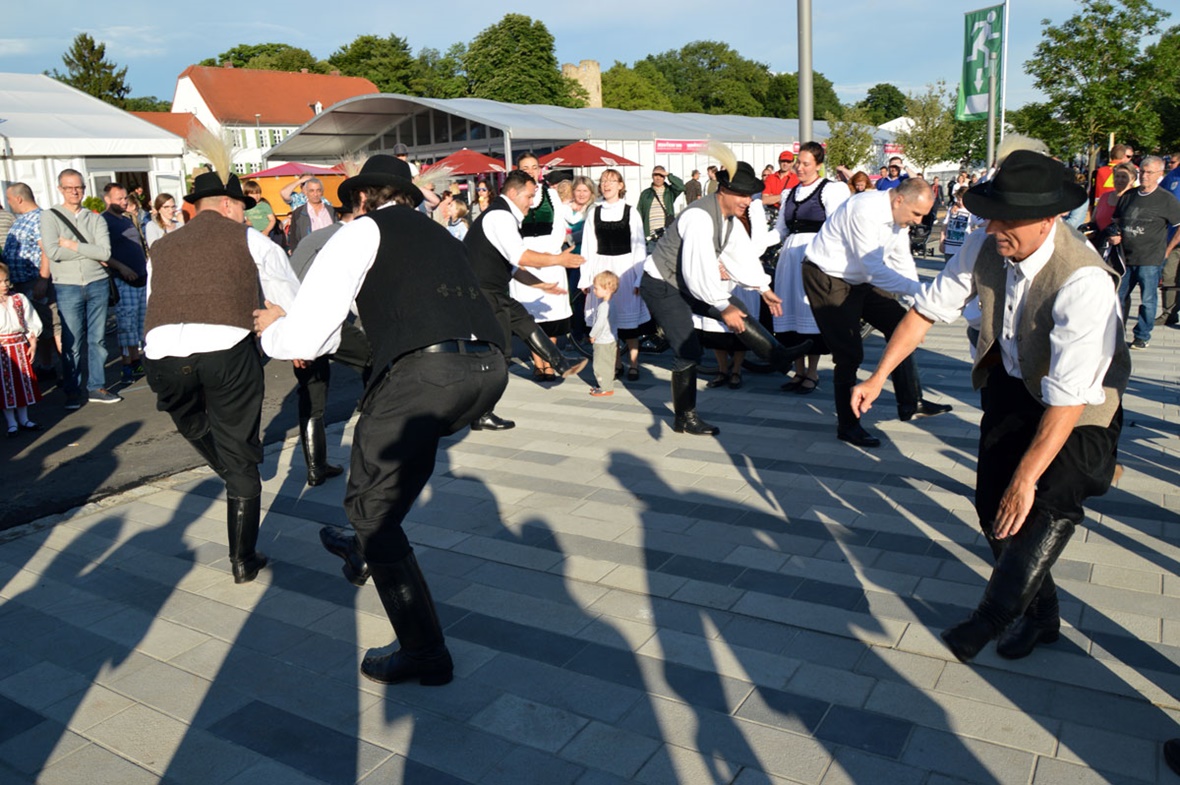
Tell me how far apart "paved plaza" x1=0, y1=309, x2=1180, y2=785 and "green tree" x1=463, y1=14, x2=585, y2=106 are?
209ft

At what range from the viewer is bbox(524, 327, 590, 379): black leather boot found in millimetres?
7187

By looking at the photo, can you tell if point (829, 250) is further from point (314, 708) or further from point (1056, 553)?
point (314, 708)

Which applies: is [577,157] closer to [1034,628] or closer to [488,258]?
[488,258]

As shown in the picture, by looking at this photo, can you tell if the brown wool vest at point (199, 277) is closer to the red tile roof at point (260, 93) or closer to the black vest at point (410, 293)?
the black vest at point (410, 293)

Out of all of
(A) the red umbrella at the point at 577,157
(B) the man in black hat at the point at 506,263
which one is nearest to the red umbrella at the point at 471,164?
(A) the red umbrella at the point at 577,157

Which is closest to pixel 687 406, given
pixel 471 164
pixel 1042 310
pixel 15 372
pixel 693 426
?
pixel 693 426

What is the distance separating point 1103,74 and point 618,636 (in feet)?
84.9

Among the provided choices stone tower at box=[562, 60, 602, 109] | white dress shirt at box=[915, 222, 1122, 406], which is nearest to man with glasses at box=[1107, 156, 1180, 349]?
white dress shirt at box=[915, 222, 1122, 406]

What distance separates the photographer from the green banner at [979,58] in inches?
599

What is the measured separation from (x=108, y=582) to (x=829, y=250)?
4.90 m

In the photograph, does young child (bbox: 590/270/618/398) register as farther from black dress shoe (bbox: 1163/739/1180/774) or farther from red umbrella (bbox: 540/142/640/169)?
red umbrella (bbox: 540/142/640/169)

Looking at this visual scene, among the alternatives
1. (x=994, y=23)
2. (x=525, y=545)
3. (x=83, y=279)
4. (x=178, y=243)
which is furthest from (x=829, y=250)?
(x=994, y=23)

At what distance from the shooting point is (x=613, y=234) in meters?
8.45

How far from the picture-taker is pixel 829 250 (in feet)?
21.5
